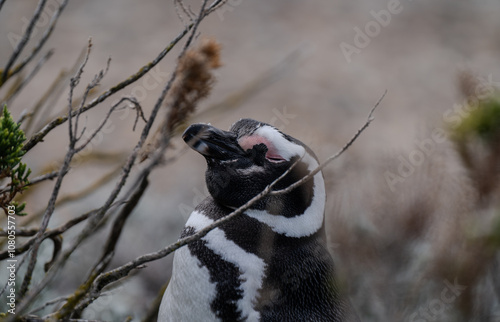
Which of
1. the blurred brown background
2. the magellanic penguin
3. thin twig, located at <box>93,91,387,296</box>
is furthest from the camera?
the blurred brown background

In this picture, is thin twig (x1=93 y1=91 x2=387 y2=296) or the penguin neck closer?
thin twig (x1=93 y1=91 x2=387 y2=296)

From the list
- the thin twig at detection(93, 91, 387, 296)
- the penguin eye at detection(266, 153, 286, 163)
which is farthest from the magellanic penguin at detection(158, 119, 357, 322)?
the thin twig at detection(93, 91, 387, 296)

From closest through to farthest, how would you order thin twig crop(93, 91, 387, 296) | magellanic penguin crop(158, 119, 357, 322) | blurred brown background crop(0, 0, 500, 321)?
thin twig crop(93, 91, 387, 296) → magellanic penguin crop(158, 119, 357, 322) → blurred brown background crop(0, 0, 500, 321)

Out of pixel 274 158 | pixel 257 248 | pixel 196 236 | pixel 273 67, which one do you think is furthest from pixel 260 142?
pixel 273 67

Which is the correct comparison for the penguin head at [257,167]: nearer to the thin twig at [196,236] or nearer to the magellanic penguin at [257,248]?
the magellanic penguin at [257,248]

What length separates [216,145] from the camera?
104 centimetres

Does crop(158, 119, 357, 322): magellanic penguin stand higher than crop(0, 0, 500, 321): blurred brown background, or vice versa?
crop(0, 0, 500, 321): blurred brown background

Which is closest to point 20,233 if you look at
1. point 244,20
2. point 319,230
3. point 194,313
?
point 194,313

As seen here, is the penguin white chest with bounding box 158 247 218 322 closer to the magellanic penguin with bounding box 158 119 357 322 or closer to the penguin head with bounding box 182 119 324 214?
the magellanic penguin with bounding box 158 119 357 322

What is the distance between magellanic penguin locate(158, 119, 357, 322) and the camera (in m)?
0.99

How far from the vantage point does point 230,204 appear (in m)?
1.04

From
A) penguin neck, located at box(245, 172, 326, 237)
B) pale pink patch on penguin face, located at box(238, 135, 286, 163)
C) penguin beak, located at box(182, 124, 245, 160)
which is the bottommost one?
penguin neck, located at box(245, 172, 326, 237)

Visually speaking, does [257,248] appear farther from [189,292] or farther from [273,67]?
[273,67]

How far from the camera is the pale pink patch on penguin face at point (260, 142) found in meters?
1.03
